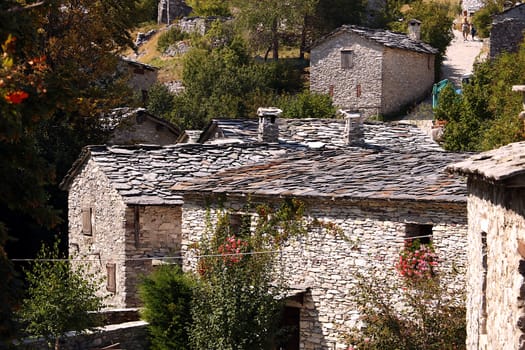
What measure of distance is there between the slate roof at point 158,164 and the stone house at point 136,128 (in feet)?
21.7

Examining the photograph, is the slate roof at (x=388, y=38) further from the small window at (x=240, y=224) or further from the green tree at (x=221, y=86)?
the small window at (x=240, y=224)

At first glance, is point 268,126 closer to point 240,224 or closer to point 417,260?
point 240,224

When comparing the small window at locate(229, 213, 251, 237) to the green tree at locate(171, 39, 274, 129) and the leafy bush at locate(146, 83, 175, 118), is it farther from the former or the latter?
the leafy bush at locate(146, 83, 175, 118)

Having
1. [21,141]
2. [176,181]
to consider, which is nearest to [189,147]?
[176,181]

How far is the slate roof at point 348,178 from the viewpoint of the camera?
17312 millimetres

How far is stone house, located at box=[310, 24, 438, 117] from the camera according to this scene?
1690 inches

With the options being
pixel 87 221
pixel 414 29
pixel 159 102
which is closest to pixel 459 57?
pixel 414 29

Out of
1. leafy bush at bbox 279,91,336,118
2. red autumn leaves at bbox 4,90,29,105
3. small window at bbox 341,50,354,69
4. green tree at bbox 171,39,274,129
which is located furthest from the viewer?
green tree at bbox 171,39,274,129

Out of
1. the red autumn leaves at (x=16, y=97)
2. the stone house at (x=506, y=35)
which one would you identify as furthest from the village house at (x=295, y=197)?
the stone house at (x=506, y=35)

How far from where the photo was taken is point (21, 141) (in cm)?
1034

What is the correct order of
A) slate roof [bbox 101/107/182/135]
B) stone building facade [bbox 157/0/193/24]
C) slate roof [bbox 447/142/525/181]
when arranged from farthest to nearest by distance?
stone building facade [bbox 157/0/193/24] < slate roof [bbox 101/107/182/135] < slate roof [bbox 447/142/525/181]

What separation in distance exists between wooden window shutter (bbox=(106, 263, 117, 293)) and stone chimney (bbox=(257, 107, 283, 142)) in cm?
574

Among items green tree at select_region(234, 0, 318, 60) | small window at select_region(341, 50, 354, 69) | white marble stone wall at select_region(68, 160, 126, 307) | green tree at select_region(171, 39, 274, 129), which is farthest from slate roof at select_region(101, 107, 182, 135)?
green tree at select_region(234, 0, 318, 60)

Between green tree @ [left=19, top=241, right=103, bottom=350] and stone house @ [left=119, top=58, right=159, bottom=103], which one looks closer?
green tree @ [left=19, top=241, right=103, bottom=350]
